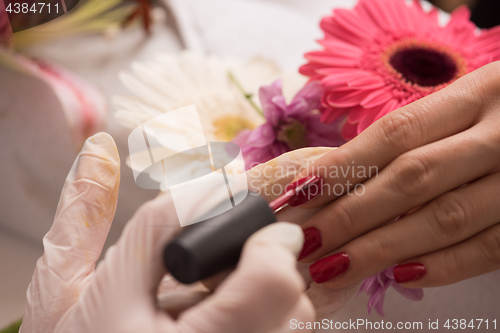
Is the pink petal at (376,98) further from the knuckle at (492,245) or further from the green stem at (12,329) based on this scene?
the green stem at (12,329)

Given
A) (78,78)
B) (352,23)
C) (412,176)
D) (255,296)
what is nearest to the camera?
(255,296)

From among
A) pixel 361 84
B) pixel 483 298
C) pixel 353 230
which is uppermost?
pixel 361 84

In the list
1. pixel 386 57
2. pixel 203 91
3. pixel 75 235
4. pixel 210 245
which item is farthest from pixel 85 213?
pixel 386 57

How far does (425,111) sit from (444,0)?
42.2 inches

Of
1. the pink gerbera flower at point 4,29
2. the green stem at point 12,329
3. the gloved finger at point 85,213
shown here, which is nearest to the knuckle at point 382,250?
the gloved finger at point 85,213

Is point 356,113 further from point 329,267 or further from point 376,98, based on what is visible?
point 329,267

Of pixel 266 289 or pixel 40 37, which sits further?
pixel 40 37

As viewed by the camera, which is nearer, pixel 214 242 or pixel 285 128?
pixel 214 242

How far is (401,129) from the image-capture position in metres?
0.33

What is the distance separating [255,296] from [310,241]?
0.14m

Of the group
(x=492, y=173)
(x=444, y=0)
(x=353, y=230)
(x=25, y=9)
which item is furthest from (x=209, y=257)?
(x=444, y=0)

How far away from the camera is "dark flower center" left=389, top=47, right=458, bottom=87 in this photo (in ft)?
1.27

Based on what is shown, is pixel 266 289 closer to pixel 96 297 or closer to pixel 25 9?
pixel 96 297

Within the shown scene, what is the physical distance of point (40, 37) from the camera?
0.53 meters
